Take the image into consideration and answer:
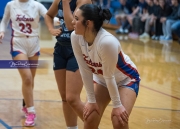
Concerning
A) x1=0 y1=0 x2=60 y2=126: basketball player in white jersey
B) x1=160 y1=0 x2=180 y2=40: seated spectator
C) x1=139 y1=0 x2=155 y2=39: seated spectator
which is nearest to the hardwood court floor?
x1=0 y1=0 x2=60 y2=126: basketball player in white jersey

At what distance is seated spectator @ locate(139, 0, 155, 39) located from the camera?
13.2m

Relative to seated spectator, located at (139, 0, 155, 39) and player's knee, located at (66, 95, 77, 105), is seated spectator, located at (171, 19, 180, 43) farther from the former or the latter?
player's knee, located at (66, 95, 77, 105)

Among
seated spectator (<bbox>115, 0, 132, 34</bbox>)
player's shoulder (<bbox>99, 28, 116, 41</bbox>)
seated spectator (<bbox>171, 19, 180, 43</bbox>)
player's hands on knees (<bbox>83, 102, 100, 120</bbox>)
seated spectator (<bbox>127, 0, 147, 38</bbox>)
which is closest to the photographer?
player's shoulder (<bbox>99, 28, 116, 41</bbox>)

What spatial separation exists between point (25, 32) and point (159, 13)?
339 inches

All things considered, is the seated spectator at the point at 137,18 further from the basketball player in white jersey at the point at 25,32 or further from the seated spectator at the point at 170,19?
the basketball player in white jersey at the point at 25,32

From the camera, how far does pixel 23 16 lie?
5035 millimetres

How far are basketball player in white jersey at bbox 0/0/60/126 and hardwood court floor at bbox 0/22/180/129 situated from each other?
310mm

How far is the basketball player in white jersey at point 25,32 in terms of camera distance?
4.91 metres

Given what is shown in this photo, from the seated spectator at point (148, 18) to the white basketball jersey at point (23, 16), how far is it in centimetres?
859

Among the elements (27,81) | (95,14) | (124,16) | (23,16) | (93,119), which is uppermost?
(95,14)

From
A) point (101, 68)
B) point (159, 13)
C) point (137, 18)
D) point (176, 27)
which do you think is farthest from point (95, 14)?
point (137, 18)

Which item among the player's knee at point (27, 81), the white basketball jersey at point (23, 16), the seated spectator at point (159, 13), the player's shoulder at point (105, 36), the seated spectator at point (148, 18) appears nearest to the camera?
the player's shoulder at point (105, 36)

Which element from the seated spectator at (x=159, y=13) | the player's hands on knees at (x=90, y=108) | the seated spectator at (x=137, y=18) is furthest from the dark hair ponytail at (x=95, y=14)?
the seated spectator at (x=137, y=18)

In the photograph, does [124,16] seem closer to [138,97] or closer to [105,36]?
[138,97]
